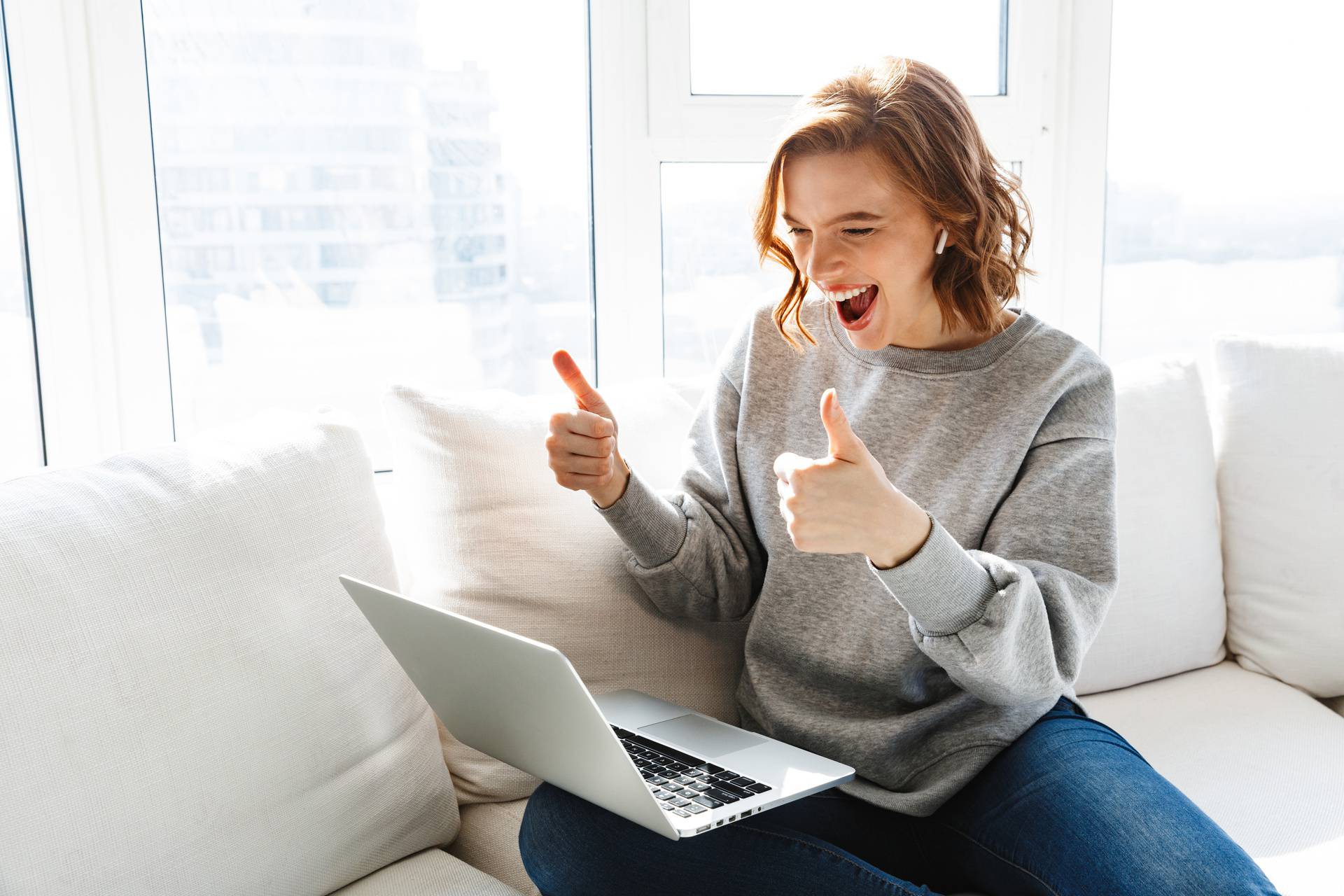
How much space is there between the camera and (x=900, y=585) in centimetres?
102

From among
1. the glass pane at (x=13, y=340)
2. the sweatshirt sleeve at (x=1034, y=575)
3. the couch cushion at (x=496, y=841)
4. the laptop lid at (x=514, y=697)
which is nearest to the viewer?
the laptop lid at (x=514, y=697)

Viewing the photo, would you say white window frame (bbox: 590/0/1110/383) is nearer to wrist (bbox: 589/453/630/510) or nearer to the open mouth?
the open mouth

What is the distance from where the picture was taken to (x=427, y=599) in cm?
136

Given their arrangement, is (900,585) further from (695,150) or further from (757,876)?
(695,150)

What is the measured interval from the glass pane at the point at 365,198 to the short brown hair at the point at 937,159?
0.64 m

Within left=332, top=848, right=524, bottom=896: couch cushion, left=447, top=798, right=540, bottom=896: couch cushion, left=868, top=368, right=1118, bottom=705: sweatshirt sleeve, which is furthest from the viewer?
left=447, top=798, right=540, bottom=896: couch cushion

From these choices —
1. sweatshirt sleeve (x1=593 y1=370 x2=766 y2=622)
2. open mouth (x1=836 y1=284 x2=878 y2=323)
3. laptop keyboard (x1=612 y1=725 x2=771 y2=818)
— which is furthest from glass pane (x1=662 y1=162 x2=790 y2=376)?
laptop keyboard (x1=612 y1=725 x2=771 y2=818)

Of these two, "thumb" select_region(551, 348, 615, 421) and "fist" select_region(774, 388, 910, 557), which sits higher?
"thumb" select_region(551, 348, 615, 421)

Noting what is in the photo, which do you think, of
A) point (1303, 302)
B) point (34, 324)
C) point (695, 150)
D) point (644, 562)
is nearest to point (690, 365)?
point (695, 150)

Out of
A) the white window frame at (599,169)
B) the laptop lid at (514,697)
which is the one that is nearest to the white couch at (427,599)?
the laptop lid at (514,697)

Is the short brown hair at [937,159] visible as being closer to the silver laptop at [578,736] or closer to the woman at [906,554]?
the woman at [906,554]

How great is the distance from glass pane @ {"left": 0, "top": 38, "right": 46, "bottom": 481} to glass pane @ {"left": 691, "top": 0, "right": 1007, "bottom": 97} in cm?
103

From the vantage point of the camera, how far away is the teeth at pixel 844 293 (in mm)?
1202

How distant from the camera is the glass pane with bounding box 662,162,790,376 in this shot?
1994mm
